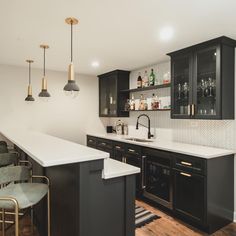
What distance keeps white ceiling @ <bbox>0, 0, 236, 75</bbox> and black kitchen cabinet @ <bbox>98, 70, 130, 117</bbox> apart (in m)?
1.14

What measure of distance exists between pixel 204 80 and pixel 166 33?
2.80 ft

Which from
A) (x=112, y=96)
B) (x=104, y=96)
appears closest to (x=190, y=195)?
(x=112, y=96)

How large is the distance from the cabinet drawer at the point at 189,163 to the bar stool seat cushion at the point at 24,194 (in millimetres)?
1670

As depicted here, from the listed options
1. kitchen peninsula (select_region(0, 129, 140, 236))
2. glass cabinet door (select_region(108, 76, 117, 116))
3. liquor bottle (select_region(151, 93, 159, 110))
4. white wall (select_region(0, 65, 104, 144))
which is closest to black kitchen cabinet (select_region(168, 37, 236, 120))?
liquor bottle (select_region(151, 93, 159, 110))

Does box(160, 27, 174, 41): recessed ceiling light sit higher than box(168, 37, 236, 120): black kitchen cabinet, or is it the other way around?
box(160, 27, 174, 41): recessed ceiling light

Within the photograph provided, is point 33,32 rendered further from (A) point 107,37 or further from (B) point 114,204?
(B) point 114,204

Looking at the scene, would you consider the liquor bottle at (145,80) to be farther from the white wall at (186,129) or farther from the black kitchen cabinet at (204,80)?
the black kitchen cabinet at (204,80)

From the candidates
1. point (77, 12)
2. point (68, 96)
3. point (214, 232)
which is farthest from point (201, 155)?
point (68, 96)

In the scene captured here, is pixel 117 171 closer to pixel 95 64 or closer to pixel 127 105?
pixel 95 64

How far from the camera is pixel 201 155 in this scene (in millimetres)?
2473

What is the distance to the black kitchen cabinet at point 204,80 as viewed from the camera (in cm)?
267

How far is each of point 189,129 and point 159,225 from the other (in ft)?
4.98

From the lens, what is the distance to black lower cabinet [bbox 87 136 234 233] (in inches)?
98.8

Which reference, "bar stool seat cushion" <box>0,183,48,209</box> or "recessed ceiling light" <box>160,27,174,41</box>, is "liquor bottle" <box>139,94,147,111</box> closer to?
"recessed ceiling light" <box>160,27,174,41</box>
